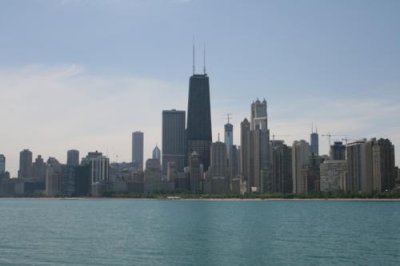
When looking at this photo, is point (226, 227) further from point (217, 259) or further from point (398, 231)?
point (217, 259)

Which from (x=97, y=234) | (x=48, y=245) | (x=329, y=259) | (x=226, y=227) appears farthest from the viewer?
(x=226, y=227)

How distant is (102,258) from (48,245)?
589 inches

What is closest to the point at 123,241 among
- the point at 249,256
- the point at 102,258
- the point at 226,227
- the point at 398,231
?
the point at 102,258

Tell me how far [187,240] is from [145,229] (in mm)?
21197

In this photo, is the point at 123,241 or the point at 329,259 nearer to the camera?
the point at 329,259

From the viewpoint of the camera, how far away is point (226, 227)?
106 meters

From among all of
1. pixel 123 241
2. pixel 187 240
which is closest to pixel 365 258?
pixel 187 240

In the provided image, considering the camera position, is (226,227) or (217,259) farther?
A: (226,227)

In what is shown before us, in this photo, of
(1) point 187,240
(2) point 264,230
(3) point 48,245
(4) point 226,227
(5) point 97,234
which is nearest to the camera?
(3) point 48,245

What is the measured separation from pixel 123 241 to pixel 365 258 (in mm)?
33412

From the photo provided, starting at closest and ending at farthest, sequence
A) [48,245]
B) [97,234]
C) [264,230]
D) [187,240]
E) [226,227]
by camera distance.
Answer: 1. [48,245]
2. [187,240]
3. [97,234]
4. [264,230]
5. [226,227]

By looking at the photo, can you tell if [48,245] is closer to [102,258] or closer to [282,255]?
[102,258]

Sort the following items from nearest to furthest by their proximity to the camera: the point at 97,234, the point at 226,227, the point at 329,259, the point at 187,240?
the point at 329,259 < the point at 187,240 < the point at 97,234 < the point at 226,227

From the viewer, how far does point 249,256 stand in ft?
216
